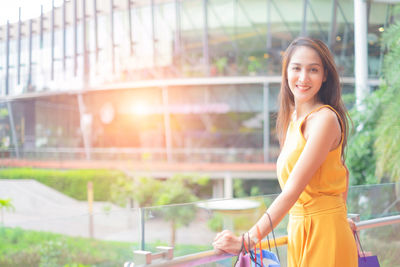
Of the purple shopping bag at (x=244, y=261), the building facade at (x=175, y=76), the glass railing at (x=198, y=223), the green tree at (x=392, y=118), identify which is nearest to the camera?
the purple shopping bag at (x=244, y=261)

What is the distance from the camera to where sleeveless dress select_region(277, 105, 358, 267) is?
154cm

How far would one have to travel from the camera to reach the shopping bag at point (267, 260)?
156 cm

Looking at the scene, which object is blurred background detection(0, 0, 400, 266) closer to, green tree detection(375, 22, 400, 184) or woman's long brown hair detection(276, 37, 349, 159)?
green tree detection(375, 22, 400, 184)

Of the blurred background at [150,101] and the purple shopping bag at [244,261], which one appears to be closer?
the purple shopping bag at [244,261]

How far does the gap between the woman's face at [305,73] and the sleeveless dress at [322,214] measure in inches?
3.5

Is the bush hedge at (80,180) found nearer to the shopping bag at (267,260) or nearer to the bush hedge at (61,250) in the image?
the bush hedge at (61,250)

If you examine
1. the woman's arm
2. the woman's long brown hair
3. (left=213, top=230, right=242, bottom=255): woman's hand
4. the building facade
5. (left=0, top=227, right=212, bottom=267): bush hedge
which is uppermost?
the building facade

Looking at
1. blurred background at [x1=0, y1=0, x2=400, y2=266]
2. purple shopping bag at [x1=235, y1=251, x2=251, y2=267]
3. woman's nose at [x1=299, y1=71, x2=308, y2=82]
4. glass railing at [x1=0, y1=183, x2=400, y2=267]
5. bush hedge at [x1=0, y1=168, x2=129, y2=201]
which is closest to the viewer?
purple shopping bag at [x1=235, y1=251, x2=251, y2=267]

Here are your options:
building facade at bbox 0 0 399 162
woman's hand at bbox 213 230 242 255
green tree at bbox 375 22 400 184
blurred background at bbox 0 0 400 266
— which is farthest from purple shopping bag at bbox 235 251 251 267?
building facade at bbox 0 0 399 162

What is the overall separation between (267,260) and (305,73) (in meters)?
0.60

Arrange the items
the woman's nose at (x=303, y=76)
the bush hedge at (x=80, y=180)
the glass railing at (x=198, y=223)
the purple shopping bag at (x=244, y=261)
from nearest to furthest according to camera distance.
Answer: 1. the purple shopping bag at (x=244, y=261)
2. the woman's nose at (x=303, y=76)
3. the glass railing at (x=198, y=223)
4. the bush hedge at (x=80, y=180)

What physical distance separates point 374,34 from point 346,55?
7.43 metres

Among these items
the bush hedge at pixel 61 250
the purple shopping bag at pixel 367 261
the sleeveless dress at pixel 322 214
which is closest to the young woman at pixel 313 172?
the sleeveless dress at pixel 322 214

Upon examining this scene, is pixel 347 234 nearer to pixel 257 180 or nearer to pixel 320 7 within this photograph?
pixel 257 180
